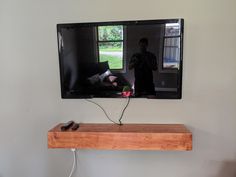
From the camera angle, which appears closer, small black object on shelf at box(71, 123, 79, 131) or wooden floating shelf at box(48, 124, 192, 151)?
wooden floating shelf at box(48, 124, 192, 151)

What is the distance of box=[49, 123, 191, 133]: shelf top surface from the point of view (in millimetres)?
1803

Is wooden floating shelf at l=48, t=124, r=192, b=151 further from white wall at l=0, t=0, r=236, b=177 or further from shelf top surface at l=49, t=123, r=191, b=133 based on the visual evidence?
white wall at l=0, t=0, r=236, b=177

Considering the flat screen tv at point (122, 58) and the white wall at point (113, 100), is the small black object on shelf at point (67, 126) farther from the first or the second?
the flat screen tv at point (122, 58)

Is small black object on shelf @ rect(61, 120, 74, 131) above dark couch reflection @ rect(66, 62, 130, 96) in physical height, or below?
below
